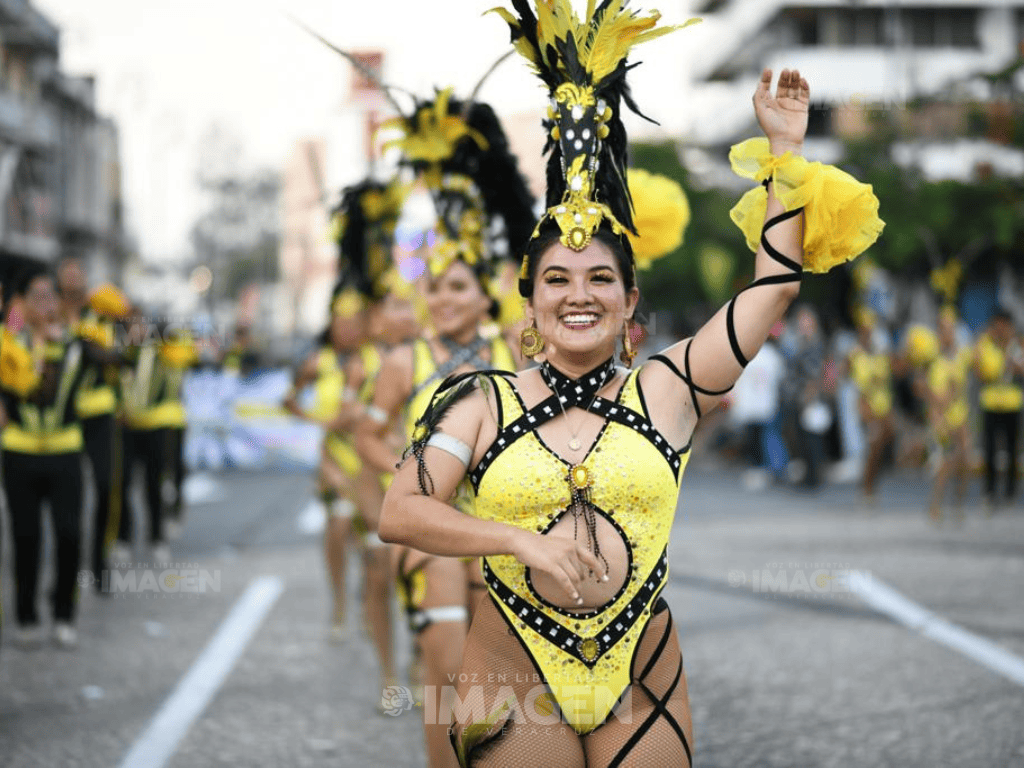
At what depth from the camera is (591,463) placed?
3471 mm

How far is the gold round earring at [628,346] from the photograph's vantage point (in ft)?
12.1

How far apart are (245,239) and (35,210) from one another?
48.6 metres

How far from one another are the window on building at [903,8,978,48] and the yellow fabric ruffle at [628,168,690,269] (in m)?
55.2

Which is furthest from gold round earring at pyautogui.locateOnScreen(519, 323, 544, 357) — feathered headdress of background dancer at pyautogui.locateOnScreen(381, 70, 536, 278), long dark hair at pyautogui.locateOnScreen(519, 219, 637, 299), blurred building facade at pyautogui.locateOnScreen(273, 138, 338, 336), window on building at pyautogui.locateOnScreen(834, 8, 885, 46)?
blurred building facade at pyautogui.locateOnScreen(273, 138, 338, 336)

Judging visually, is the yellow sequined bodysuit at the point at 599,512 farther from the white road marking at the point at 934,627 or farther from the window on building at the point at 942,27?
the window on building at the point at 942,27

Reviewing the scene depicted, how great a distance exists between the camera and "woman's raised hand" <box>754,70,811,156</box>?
3.53 meters

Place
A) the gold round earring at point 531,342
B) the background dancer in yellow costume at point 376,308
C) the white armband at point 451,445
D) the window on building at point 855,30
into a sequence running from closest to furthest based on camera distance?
the white armband at point 451,445 → the gold round earring at point 531,342 → the background dancer in yellow costume at point 376,308 → the window on building at point 855,30

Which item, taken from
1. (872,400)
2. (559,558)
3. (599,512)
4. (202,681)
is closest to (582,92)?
(599,512)

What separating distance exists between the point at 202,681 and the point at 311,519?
29.2ft

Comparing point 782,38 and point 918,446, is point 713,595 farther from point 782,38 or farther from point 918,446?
point 782,38

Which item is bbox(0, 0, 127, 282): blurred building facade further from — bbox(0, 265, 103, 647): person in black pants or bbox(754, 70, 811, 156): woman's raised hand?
bbox(754, 70, 811, 156): woman's raised hand

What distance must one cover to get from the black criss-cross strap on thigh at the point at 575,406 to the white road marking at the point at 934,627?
475 cm

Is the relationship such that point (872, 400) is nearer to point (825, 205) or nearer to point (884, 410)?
point (884, 410)

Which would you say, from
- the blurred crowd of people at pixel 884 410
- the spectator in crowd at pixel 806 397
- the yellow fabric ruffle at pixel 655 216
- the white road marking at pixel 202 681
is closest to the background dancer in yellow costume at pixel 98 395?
the white road marking at pixel 202 681
